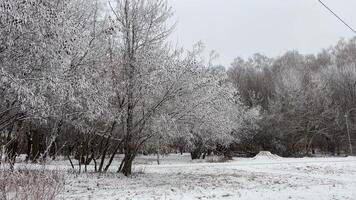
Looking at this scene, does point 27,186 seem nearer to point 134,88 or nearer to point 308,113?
point 134,88

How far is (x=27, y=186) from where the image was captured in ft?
18.1

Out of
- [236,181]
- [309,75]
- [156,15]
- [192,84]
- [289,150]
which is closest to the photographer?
[236,181]

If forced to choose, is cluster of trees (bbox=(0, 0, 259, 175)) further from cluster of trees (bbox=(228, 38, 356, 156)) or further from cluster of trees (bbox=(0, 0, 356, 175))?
cluster of trees (bbox=(228, 38, 356, 156))

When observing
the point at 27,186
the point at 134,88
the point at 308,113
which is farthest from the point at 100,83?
the point at 308,113

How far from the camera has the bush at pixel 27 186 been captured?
5.52 m

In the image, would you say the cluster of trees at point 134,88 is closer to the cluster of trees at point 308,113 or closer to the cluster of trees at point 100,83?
the cluster of trees at point 100,83

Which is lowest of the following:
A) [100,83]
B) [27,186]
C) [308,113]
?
[27,186]

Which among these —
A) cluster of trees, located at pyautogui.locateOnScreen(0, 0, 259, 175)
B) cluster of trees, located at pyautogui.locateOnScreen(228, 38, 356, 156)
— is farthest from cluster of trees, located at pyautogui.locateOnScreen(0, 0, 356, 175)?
cluster of trees, located at pyautogui.locateOnScreen(228, 38, 356, 156)

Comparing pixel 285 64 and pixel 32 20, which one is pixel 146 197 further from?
pixel 285 64

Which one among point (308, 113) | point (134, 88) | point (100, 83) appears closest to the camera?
point (100, 83)

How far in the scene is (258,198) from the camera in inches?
437

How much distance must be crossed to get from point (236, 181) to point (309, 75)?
148 feet

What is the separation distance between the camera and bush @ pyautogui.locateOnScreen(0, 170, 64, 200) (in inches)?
217

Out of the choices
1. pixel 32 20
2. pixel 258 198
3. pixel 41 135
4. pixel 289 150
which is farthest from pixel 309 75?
pixel 32 20
